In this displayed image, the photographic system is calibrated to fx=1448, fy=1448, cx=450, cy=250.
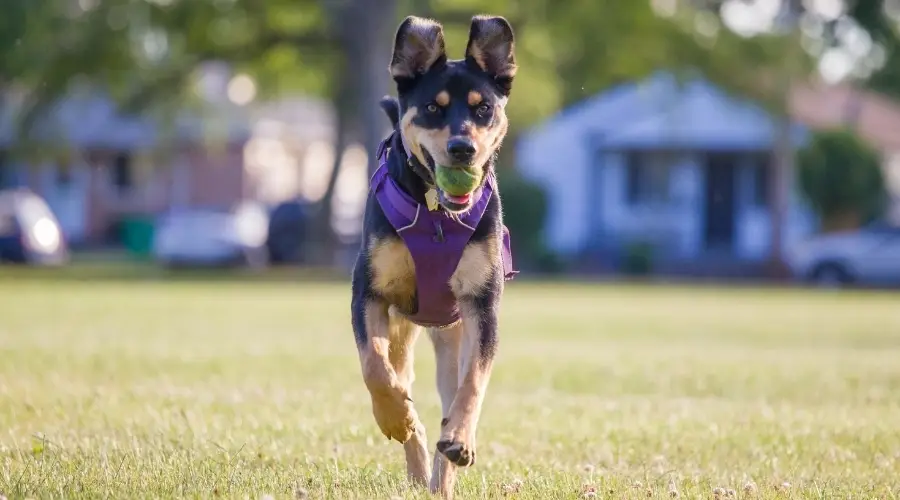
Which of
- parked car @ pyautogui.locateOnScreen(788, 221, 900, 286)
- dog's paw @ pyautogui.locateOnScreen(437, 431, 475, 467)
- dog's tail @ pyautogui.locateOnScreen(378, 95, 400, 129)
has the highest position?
dog's tail @ pyautogui.locateOnScreen(378, 95, 400, 129)

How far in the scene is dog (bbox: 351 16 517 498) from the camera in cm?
632

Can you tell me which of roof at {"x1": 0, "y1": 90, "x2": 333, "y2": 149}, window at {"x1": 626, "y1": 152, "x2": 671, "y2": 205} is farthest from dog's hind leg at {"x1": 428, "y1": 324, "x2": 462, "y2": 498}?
roof at {"x1": 0, "y1": 90, "x2": 333, "y2": 149}

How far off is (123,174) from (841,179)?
101 ft

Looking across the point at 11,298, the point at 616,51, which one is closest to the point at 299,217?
the point at 616,51

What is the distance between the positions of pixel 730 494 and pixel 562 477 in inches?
33.8

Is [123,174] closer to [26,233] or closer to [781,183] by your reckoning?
[26,233]

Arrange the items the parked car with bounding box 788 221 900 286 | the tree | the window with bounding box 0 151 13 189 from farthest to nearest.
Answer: the window with bounding box 0 151 13 189 < the tree < the parked car with bounding box 788 221 900 286

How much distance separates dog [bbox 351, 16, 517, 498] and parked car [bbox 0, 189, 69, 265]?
36493 mm

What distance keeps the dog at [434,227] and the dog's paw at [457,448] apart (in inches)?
10.2

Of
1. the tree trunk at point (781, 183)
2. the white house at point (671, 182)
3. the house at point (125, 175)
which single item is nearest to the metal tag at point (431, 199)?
the tree trunk at point (781, 183)

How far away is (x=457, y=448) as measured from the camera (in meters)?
5.93

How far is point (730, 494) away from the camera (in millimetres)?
6473

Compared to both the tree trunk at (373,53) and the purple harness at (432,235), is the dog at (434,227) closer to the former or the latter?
the purple harness at (432,235)

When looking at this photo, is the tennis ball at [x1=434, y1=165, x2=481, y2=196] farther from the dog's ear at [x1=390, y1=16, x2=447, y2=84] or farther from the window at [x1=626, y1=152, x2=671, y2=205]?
the window at [x1=626, y1=152, x2=671, y2=205]
